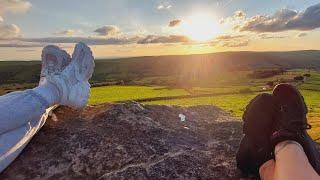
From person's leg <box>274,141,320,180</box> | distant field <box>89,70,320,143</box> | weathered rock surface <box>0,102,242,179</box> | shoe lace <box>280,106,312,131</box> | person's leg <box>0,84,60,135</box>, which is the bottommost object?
distant field <box>89,70,320,143</box>

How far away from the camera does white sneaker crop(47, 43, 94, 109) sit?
5.75 metres

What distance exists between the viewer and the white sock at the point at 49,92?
202 inches

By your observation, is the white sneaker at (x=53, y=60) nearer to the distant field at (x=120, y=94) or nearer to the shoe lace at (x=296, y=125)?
the shoe lace at (x=296, y=125)

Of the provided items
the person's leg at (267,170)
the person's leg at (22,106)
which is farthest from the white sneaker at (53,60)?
the person's leg at (267,170)

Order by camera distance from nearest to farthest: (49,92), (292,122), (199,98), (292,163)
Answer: (292,163) → (292,122) → (49,92) → (199,98)

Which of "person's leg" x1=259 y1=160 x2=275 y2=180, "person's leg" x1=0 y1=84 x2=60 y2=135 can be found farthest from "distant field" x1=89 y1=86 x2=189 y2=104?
"person's leg" x1=259 y1=160 x2=275 y2=180

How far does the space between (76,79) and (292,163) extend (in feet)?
12.6

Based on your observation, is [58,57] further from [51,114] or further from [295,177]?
[295,177]

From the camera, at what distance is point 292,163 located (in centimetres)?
345

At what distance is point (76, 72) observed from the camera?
6410mm

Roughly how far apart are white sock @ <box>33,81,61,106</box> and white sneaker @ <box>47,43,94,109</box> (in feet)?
0.23

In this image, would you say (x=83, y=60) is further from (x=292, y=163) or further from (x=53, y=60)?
(x=292, y=163)

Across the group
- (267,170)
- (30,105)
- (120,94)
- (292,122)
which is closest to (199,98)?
(120,94)

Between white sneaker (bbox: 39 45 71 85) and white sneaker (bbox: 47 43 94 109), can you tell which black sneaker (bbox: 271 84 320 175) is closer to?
white sneaker (bbox: 47 43 94 109)
